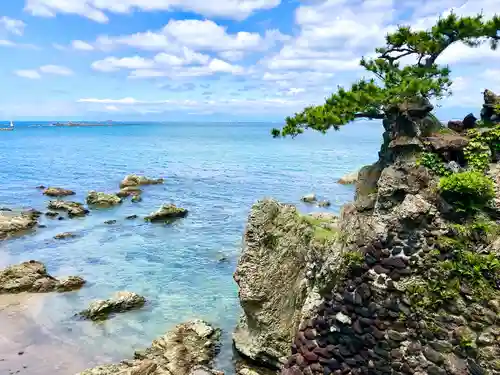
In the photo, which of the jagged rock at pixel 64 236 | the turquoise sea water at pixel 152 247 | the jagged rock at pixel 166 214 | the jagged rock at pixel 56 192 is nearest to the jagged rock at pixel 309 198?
the turquoise sea water at pixel 152 247

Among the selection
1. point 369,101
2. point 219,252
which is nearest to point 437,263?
point 369,101

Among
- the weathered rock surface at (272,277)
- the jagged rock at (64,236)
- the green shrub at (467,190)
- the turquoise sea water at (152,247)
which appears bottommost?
the turquoise sea water at (152,247)

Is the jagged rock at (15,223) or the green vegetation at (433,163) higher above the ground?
the green vegetation at (433,163)

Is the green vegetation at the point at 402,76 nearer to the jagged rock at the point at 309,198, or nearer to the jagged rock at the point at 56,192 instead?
the jagged rock at the point at 309,198

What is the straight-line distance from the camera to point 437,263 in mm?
14016

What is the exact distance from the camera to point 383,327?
47.9ft

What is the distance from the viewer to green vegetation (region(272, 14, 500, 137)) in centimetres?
1578

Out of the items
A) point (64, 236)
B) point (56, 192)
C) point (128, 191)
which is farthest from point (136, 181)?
point (64, 236)

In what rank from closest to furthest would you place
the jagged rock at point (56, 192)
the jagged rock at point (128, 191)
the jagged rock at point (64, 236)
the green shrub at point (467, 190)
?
the green shrub at point (467, 190) < the jagged rock at point (64, 236) < the jagged rock at point (128, 191) < the jagged rock at point (56, 192)

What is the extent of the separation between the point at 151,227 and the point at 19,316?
20240 mm

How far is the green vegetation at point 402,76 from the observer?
1578 cm

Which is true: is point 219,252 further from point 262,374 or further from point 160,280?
point 262,374

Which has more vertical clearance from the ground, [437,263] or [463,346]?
[437,263]

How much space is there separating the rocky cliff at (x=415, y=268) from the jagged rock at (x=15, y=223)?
35105 mm
